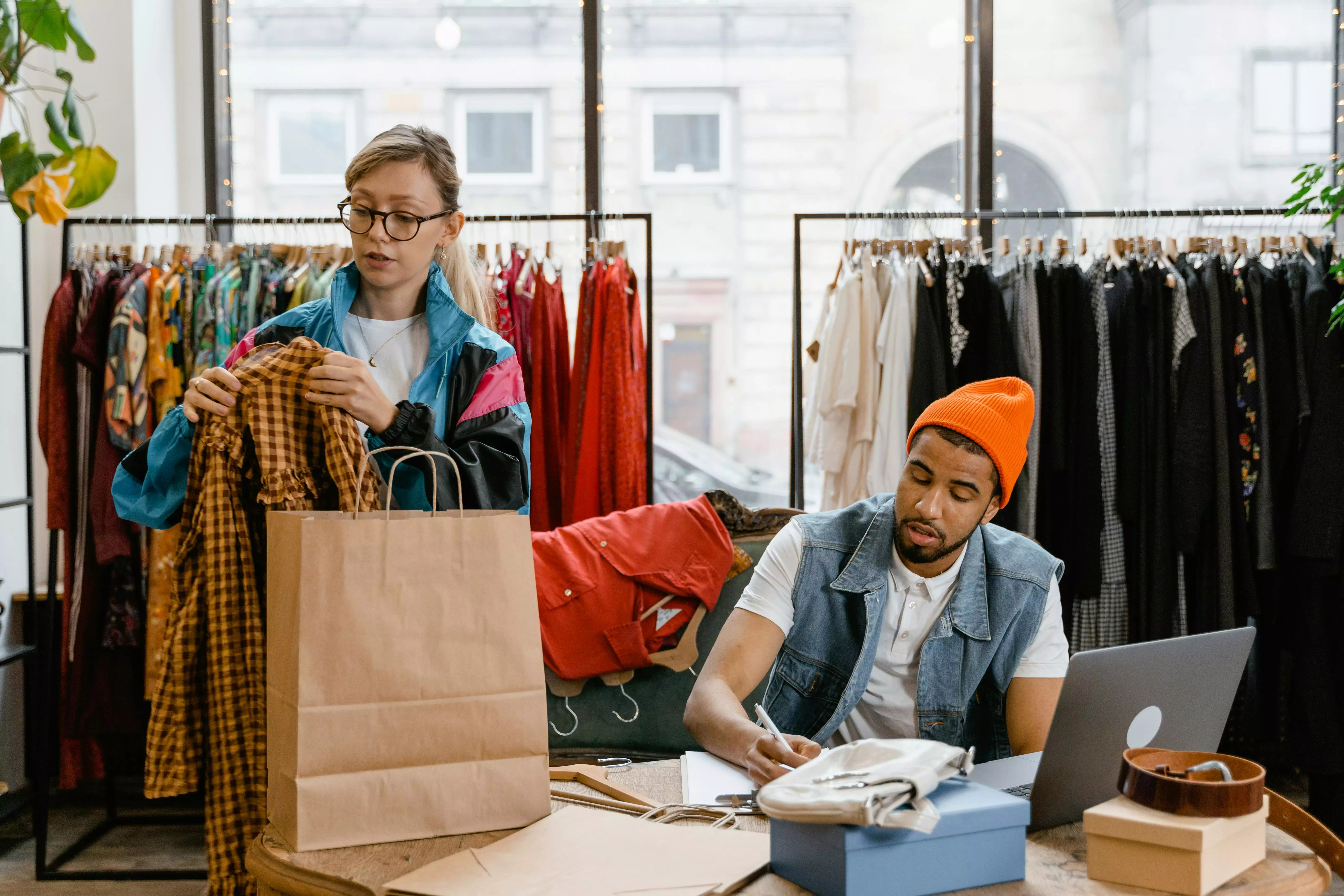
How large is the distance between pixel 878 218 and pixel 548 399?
3.73 ft

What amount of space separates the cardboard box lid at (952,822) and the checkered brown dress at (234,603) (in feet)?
2.10

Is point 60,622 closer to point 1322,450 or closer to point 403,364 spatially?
point 403,364

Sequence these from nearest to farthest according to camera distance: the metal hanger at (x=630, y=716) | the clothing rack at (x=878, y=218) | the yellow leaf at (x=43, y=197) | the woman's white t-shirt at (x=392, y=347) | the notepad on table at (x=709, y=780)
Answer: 1. the notepad on table at (x=709, y=780)
2. the woman's white t-shirt at (x=392, y=347)
3. the yellow leaf at (x=43, y=197)
4. the metal hanger at (x=630, y=716)
5. the clothing rack at (x=878, y=218)

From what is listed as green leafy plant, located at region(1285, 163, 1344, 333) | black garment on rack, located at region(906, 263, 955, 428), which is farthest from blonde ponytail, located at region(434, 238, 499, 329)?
green leafy plant, located at region(1285, 163, 1344, 333)

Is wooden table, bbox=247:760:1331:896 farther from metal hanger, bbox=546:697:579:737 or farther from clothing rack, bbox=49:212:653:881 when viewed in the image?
clothing rack, bbox=49:212:653:881

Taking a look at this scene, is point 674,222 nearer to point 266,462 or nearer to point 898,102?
point 898,102

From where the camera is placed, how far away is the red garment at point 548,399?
298 centimetres

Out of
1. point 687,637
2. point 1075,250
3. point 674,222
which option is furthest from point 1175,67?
point 687,637

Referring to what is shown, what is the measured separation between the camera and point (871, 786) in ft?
2.86

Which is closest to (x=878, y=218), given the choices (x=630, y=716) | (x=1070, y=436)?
(x=1070, y=436)

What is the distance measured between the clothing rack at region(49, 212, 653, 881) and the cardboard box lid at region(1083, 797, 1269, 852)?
2158mm

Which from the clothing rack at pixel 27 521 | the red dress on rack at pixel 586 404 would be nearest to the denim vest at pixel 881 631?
the red dress on rack at pixel 586 404

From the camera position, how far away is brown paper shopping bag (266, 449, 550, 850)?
0.95m

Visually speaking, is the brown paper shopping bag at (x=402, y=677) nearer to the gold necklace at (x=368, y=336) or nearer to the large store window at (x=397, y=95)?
the gold necklace at (x=368, y=336)
